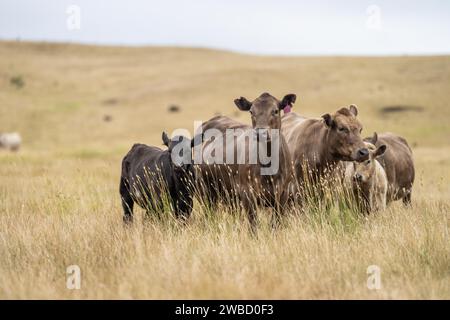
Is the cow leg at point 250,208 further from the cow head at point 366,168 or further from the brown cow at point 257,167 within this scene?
the cow head at point 366,168

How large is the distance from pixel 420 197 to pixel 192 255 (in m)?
7.36

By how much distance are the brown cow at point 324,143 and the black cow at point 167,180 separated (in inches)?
66.1

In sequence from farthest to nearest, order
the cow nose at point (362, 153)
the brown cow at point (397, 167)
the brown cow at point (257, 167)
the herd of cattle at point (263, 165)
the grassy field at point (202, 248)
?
the brown cow at point (397, 167) < the cow nose at point (362, 153) < the herd of cattle at point (263, 165) < the brown cow at point (257, 167) < the grassy field at point (202, 248)

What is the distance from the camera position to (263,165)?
8.52 m

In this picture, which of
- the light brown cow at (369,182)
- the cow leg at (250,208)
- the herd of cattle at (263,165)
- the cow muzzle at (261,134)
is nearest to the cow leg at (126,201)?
the herd of cattle at (263,165)

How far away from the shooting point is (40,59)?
77.0m

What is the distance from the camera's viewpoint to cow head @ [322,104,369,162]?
8914 millimetres

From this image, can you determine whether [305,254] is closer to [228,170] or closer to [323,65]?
[228,170]

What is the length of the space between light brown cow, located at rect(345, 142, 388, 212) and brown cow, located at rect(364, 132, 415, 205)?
983mm

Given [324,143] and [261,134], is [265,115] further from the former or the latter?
[324,143]

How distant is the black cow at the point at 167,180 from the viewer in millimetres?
8922

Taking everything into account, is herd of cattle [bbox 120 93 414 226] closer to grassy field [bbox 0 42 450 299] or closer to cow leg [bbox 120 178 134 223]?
cow leg [bbox 120 178 134 223]

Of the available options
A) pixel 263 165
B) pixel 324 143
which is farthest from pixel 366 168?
pixel 263 165

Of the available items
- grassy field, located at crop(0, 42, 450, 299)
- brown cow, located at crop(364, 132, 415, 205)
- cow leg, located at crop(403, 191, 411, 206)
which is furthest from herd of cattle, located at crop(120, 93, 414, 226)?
cow leg, located at crop(403, 191, 411, 206)
